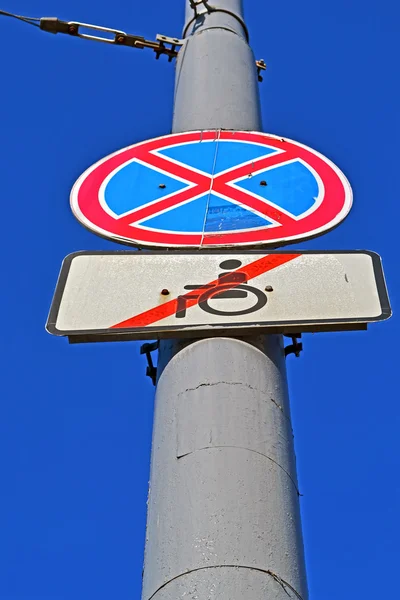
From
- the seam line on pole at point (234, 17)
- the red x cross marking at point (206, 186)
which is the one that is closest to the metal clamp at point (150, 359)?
the red x cross marking at point (206, 186)

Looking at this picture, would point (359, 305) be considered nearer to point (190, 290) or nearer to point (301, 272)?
point (301, 272)

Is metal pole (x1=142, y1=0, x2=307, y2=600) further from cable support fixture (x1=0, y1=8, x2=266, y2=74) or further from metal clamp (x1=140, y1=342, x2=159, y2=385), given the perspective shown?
cable support fixture (x1=0, y1=8, x2=266, y2=74)

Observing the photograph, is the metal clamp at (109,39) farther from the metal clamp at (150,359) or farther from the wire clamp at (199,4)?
the metal clamp at (150,359)

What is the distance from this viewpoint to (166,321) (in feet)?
6.67

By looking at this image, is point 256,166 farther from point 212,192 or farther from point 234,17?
point 234,17

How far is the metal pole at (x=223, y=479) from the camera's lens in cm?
156

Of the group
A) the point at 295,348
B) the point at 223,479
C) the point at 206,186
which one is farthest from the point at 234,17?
the point at 223,479

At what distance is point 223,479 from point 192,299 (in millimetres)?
552

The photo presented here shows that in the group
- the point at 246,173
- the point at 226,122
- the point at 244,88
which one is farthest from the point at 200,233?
the point at 244,88

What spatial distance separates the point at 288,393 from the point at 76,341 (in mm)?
530

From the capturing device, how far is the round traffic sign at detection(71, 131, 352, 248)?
2.43m

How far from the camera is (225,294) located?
83.5 inches

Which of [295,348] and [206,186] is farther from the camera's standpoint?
[206,186]

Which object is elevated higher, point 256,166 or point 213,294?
point 256,166
